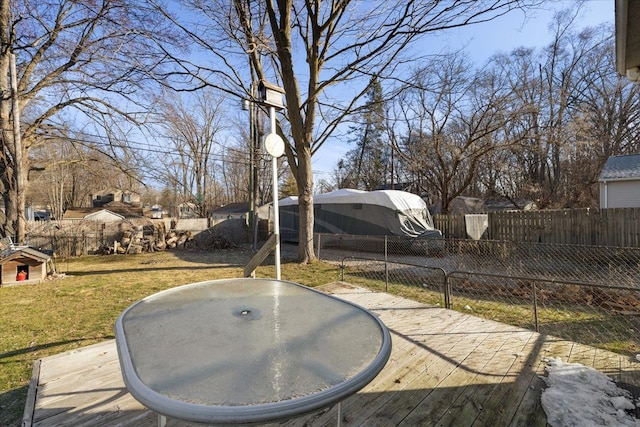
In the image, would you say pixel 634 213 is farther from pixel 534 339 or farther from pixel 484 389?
pixel 484 389

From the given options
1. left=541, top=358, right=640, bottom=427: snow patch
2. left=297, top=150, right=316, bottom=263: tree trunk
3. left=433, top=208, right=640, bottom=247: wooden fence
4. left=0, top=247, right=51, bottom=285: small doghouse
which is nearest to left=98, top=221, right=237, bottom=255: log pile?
left=0, top=247, right=51, bottom=285: small doghouse

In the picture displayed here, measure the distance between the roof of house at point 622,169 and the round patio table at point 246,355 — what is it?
49.5 feet

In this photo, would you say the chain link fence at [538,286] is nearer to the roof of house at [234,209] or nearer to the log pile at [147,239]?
the log pile at [147,239]

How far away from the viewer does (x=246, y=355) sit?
1.31m

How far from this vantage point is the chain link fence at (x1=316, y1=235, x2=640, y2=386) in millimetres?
3791

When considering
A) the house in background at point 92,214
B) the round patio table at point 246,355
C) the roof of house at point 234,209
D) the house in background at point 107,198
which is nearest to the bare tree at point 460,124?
the round patio table at point 246,355

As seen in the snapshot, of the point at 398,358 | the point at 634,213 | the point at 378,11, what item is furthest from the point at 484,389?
the point at 634,213

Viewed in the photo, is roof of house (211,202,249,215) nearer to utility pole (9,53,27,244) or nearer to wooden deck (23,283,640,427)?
utility pole (9,53,27,244)

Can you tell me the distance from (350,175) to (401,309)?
87.0 feet

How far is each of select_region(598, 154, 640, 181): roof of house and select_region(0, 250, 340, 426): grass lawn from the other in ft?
39.6

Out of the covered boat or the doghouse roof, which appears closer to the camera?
the doghouse roof

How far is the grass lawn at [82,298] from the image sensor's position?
10.6ft

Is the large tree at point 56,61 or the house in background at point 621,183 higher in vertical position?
the large tree at point 56,61

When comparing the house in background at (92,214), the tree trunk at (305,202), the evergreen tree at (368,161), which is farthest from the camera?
the evergreen tree at (368,161)
